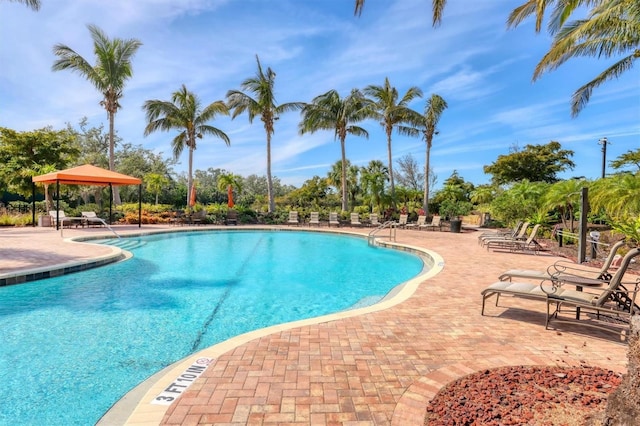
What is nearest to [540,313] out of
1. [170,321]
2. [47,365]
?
[170,321]

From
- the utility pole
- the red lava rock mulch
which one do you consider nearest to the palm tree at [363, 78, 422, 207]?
the utility pole

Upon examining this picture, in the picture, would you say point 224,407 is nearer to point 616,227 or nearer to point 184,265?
point 184,265

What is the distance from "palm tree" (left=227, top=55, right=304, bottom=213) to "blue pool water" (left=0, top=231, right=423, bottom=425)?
13.6 meters

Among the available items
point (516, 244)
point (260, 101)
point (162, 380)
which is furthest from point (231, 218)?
point (162, 380)

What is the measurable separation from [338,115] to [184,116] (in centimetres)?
1078

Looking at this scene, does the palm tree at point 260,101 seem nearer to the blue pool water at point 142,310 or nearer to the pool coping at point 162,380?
the blue pool water at point 142,310

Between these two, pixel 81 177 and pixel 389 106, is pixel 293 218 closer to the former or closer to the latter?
pixel 389 106

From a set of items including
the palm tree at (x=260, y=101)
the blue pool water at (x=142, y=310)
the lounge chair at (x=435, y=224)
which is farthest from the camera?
the palm tree at (x=260, y=101)

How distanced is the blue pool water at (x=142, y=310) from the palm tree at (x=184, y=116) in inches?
556

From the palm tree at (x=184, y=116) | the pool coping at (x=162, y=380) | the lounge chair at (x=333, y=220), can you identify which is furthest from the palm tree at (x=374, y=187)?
the pool coping at (x=162, y=380)

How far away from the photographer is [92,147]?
38281mm

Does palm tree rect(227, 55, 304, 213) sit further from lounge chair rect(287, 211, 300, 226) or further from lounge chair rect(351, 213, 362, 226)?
lounge chair rect(351, 213, 362, 226)

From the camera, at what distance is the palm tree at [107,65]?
21469 millimetres

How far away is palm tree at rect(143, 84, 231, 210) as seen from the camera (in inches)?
935
